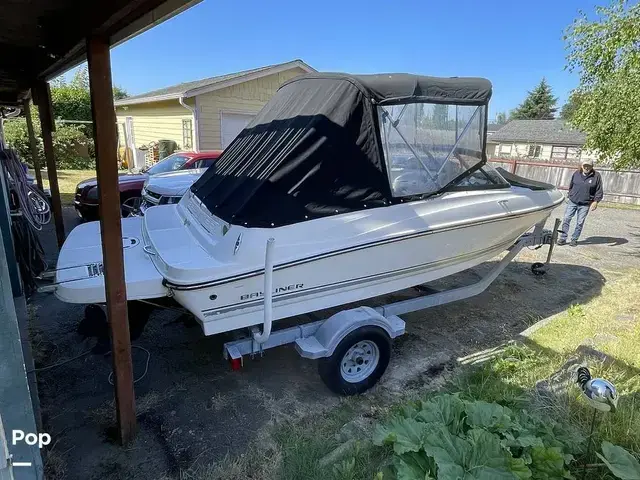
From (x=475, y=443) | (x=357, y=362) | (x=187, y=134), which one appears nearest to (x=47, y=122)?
(x=357, y=362)

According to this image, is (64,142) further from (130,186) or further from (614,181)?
(614,181)

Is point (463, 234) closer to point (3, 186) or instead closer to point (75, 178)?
point (3, 186)

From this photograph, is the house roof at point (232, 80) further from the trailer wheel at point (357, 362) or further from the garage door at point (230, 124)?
the trailer wheel at point (357, 362)

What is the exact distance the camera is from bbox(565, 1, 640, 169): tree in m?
4.53

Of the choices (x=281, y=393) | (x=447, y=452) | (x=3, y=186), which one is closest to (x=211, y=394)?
(x=281, y=393)

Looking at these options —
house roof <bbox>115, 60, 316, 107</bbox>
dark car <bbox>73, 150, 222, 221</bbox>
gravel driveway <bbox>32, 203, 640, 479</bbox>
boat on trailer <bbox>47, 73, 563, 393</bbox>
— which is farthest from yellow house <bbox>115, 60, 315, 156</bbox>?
boat on trailer <bbox>47, 73, 563, 393</bbox>

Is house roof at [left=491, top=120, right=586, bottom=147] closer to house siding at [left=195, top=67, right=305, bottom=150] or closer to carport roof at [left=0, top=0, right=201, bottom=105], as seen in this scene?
house siding at [left=195, top=67, right=305, bottom=150]

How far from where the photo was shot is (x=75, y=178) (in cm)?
1445

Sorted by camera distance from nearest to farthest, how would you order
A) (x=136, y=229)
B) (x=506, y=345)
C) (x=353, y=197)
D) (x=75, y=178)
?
(x=353, y=197), (x=136, y=229), (x=506, y=345), (x=75, y=178)

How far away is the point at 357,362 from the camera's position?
3494 millimetres

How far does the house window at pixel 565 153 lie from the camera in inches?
1334

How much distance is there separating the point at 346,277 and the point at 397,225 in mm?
645

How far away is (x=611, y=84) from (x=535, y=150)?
36.6 metres

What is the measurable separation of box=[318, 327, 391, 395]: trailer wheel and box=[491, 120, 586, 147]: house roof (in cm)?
3771
